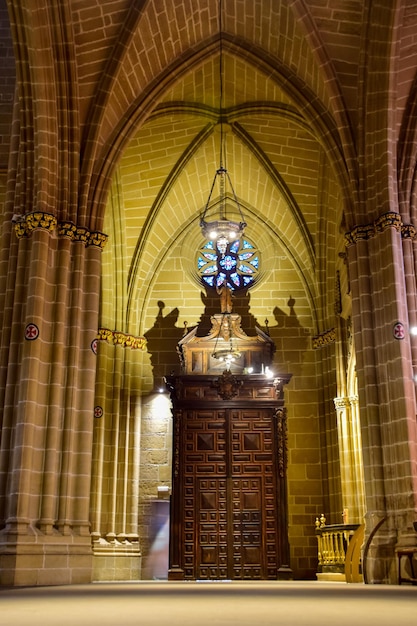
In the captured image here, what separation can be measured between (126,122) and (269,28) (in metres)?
3.45

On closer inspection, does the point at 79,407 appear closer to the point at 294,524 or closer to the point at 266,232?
the point at 294,524

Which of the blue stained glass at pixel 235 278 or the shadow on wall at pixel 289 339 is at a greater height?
the blue stained glass at pixel 235 278

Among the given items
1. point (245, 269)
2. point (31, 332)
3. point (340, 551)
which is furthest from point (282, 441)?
point (31, 332)

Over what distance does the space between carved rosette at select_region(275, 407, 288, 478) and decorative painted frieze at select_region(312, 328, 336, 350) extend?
6.99 ft

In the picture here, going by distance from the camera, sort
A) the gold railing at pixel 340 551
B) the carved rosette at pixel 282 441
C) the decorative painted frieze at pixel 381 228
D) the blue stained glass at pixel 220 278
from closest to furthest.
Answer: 1. the gold railing at pixel 340 551
2. the decorative painted frieze at pixel 381 228
3. the carved rosette at pixel 282 441
4. the blue stained glass at pixel 220 278

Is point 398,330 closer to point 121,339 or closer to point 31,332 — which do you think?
point 31,332

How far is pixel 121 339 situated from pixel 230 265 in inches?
149

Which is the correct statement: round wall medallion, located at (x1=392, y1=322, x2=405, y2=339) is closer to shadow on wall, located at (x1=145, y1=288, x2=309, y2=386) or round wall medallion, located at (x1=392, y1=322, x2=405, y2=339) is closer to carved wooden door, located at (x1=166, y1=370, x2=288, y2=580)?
carved wooden door, located at (x1=166, y1=370, x2=288, y2=580)

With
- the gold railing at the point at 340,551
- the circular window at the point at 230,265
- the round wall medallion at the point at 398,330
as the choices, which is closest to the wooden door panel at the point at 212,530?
the gold railing at the point at 340,551

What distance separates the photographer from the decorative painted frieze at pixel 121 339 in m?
17.5

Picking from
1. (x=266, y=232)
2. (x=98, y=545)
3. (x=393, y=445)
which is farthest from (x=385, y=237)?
(x=98, y=545)

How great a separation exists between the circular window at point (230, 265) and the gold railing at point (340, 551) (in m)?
7.24

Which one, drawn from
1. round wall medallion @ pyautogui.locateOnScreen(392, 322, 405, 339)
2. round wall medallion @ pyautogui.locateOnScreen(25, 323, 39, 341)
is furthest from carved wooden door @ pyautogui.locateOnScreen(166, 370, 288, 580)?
round wall medallion @ pyautogui.locateOnScreen(25, 323, 39, 341)

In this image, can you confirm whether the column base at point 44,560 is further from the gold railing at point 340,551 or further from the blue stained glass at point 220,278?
the blue stained glass at point 220,278
